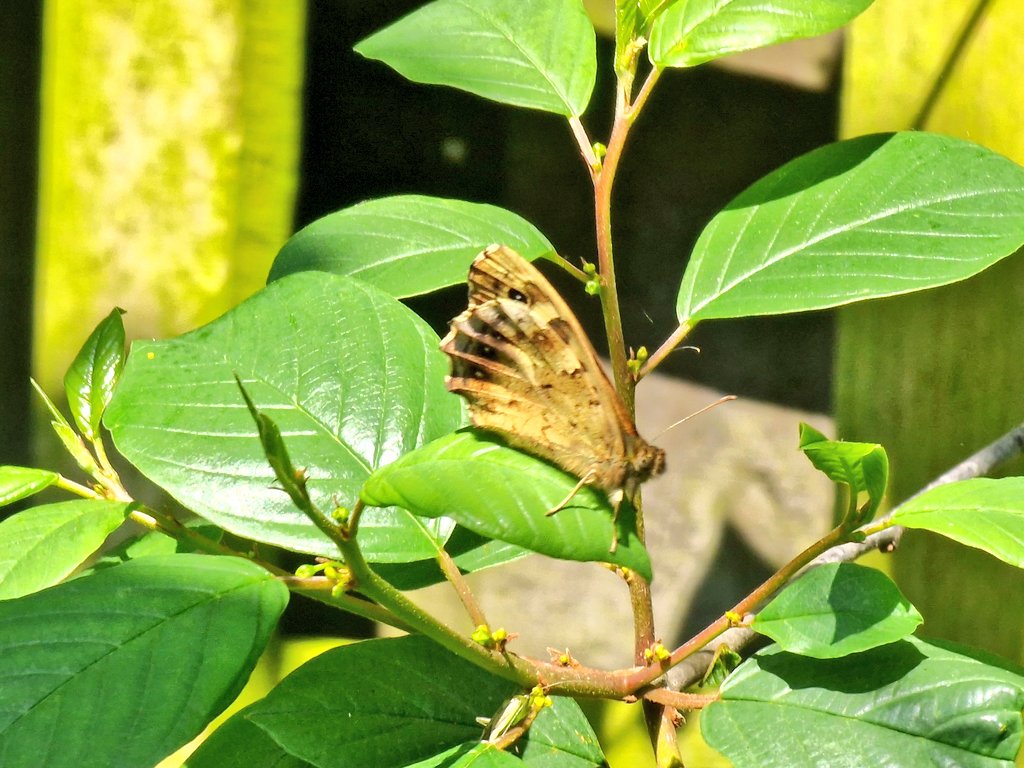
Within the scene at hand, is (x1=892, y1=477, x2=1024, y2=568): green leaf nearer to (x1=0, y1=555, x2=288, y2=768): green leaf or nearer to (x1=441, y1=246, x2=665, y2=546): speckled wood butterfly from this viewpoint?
(x1=441, y1=246, x2=665, y2=546): speckled wood butterfly

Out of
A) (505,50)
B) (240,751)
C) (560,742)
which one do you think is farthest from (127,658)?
(505,50)

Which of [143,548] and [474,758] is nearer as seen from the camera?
[474,758]

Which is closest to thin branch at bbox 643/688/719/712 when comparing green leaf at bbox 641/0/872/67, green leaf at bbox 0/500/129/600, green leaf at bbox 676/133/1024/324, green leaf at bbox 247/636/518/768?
green leaf at bbox 247/636/518/768

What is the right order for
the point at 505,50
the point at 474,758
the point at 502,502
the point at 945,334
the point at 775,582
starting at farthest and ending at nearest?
the point at 945,334, the point at 505,50, the point at 775,582, the point at 474,758, the point at 502,502

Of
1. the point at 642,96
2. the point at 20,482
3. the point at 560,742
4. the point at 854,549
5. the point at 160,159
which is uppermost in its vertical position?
the point at 642,96

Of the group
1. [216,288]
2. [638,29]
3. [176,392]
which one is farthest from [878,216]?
[216,288]

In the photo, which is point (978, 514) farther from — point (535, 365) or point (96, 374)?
point (96, 374)

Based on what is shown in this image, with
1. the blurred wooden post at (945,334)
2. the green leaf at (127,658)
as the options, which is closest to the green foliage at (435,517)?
the green leaf at (127,658)
